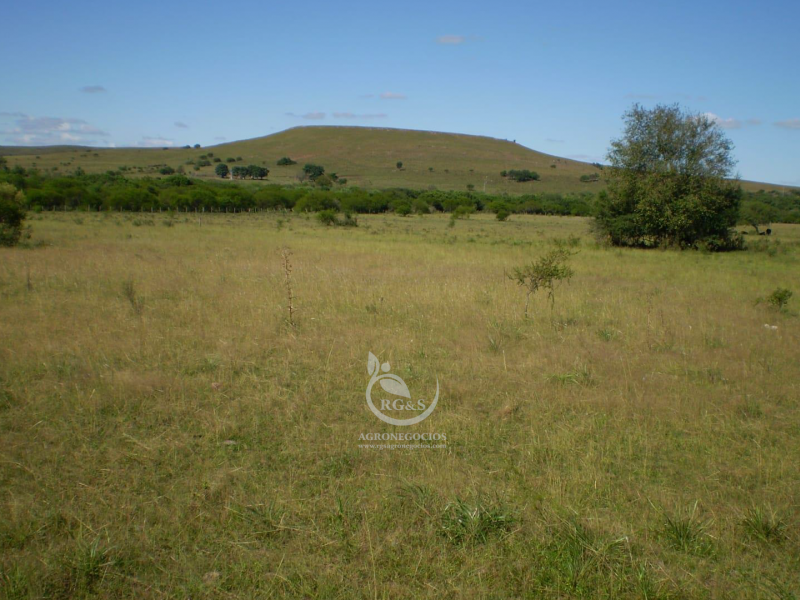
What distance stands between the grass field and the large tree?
14.1 meters

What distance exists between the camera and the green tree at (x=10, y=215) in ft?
53.0

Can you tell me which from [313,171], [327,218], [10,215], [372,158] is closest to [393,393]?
[10,215]

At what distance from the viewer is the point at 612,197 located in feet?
79.0

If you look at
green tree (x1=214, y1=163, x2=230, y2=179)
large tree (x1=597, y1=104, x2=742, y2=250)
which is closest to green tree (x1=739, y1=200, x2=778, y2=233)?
large tree (x1=597, y1=104, x2=742, y2=250)

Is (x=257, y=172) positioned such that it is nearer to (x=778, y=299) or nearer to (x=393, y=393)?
(x=778, y=299)

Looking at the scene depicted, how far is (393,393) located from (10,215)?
652 inches

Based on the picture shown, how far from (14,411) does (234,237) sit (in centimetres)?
1728

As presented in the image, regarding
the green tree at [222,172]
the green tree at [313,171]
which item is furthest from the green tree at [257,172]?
the green tree at [313,171]

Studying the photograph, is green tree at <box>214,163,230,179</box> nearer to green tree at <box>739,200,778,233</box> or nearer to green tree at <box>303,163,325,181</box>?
green tree at <box>303,163,325,181</box>

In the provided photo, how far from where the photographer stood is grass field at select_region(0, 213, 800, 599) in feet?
10.2

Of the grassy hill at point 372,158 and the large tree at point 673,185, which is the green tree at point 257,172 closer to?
the grassy hill at point 372,158

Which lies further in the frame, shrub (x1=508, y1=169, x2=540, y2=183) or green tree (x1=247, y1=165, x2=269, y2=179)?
shrub (x1=508, y1=169, x2=540, y2=183)

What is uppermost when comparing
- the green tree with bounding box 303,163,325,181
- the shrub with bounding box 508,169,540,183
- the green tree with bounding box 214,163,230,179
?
the shrub with bounding box 508,169,540,183

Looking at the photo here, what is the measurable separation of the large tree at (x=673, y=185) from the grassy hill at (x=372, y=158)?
64.0 metres
